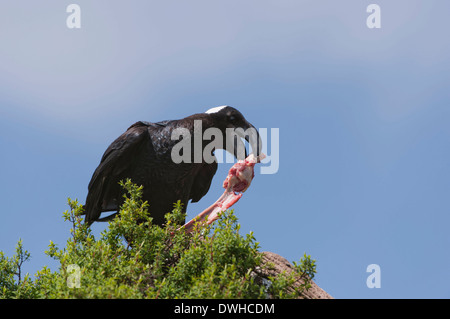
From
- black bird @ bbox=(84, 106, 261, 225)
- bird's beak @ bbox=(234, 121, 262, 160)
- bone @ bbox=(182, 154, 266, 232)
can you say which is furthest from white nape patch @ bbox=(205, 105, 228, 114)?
bone @ bbox=(182, 154, 266, 232)

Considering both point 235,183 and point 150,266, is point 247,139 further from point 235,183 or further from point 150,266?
point 150,266

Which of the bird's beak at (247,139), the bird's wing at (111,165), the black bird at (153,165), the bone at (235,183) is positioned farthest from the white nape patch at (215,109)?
the bird's wing at (111,165)

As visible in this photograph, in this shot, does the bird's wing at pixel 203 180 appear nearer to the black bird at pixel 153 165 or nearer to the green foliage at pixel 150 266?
the black bird at pixel 153 165

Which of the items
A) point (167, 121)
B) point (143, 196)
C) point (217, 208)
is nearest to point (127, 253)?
point (143, 196)

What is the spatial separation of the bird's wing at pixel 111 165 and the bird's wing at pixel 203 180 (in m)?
1.06

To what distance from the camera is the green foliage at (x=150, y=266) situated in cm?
396

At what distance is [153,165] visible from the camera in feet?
19.1

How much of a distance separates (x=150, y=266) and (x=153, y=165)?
1.55 metres

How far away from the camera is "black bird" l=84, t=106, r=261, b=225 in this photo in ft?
19.1

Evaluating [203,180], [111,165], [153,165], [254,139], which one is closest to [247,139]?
[254,139]

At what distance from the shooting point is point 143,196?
5.86 metres
